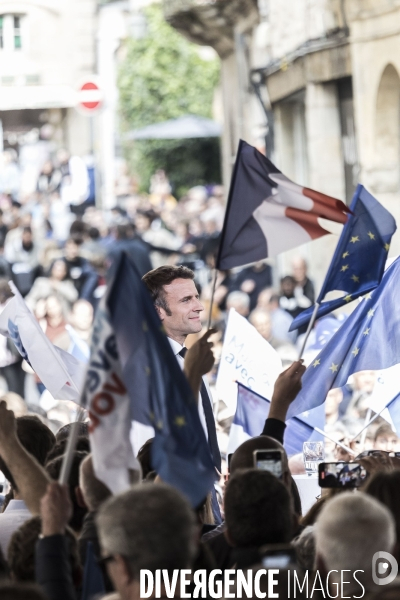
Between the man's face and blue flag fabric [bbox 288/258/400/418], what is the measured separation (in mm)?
921

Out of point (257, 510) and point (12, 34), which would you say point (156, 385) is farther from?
point (12, 34)

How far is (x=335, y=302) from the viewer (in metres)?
6.85

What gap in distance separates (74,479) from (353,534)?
150 centimetres

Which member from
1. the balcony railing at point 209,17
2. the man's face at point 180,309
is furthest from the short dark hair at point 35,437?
the balcony railing at point 209,17

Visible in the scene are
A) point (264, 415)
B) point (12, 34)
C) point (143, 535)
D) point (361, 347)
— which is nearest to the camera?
point (143, 535)

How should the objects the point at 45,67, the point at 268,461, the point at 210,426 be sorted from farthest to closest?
the point at 45,67 < the point at 210,426 < the point at 268,461

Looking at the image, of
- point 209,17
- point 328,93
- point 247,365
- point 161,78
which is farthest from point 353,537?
point 161,78

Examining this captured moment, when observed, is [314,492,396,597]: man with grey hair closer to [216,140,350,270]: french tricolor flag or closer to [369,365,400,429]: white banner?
[216,140,350,270]: french tricolor flag

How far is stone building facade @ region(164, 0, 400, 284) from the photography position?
14148 millimetres

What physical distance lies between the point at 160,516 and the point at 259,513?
51 centimetres

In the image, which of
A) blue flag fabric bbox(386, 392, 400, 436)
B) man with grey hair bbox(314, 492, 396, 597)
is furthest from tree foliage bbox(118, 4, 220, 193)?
man with grey hair bbox(314, 492, 396, 597)

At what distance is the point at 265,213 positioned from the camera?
658 centimetres

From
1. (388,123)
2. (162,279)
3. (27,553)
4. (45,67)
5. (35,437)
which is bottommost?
(27,553)

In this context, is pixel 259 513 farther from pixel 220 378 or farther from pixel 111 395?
pixel 220 378
